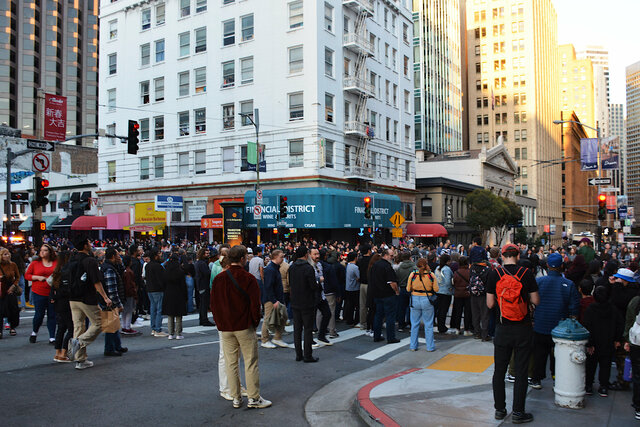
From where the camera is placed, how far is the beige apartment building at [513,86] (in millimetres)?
105188

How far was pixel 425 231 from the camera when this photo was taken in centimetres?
4766

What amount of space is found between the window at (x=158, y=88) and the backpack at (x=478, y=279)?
37.4 m

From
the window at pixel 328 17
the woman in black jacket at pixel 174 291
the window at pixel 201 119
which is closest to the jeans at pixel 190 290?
the woman in black jacket at pixel 174 291

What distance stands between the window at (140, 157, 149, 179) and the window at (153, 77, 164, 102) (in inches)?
203

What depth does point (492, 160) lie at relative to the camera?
70750mm

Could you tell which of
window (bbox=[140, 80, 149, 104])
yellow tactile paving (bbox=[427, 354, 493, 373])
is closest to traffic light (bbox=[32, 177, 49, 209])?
yellow tactile paving (bbox=[427, 354, 493, 373])

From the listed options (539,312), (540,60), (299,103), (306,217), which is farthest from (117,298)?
(540,60)

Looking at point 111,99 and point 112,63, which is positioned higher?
point 112,63

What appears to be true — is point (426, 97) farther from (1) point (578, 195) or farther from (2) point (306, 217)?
(1) point (578, 195)

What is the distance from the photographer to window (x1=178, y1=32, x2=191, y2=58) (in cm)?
4150

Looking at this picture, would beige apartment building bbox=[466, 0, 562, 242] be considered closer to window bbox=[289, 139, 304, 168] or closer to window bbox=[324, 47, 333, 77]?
window bbox=[324, 47, 333, 77]

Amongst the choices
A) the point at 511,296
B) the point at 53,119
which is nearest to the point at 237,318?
the point at 511,296

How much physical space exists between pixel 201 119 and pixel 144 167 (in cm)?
760

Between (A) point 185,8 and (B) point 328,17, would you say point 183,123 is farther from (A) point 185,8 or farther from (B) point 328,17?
(B) point 328,17
